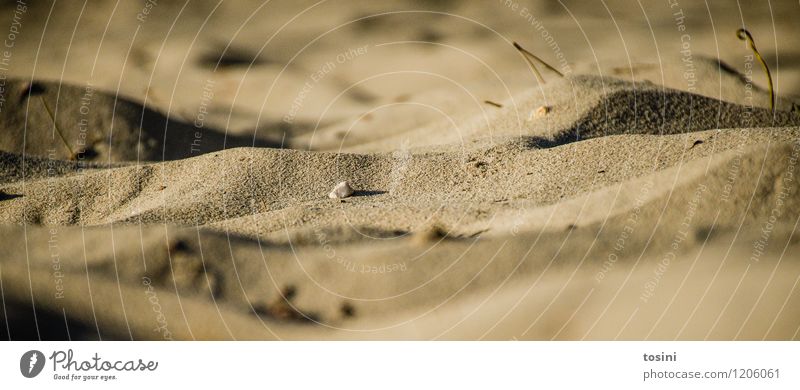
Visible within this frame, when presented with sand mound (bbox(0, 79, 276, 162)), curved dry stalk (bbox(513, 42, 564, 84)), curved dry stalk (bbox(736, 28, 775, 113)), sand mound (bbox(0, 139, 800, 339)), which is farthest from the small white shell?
curved dry stalk (bbox(736, 28, 775, 113))

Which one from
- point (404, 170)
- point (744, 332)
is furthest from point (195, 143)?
A: point (744, 332)

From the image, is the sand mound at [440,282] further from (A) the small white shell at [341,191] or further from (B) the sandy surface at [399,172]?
(A) the small white shell at [341,191]

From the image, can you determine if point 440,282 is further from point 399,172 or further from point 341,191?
point 399,172

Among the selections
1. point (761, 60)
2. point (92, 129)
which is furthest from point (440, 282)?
point (761, 60)

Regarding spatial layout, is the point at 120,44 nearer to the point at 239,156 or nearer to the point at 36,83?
the point at 36,83
